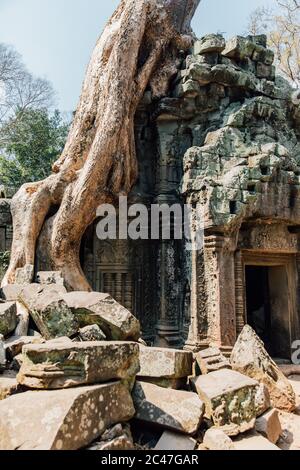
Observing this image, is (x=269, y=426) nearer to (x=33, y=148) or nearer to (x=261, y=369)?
(x=261, y=369)

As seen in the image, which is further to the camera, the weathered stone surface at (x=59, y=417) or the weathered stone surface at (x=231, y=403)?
the weathered stone surface at (x=231, y=403)

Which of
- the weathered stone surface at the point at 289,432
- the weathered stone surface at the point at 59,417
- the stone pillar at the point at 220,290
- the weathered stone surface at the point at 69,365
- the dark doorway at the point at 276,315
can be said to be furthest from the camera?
the dark doorway at the point at 276,315

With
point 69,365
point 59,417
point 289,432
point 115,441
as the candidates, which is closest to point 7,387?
point 69,365

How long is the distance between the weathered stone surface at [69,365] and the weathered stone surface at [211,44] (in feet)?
17.9

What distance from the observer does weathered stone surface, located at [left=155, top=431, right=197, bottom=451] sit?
7.43 ft

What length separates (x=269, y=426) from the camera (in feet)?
8.79

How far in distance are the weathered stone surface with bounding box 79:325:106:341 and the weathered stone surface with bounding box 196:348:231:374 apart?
1.11m

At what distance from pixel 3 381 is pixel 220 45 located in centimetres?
595

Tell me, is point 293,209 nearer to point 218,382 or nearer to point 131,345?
point 218,382

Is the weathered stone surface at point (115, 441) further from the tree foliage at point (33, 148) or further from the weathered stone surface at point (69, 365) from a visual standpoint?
the tree foliage at point (33, 148)

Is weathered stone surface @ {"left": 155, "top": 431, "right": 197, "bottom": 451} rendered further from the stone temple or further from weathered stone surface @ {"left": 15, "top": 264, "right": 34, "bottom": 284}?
weathered stone surface @ {"left": 15, "top": 264, "right": 34, "bottom": 284}

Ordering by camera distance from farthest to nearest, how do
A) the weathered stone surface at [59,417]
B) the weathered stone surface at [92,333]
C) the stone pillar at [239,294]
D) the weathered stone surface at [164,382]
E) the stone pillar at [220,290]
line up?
the stone pillar at [239,294], the stone pillar at [220,290], the weathered stone surface at [92,333], the weathered stone surface at [164,382], the weathered stone surface at [59,417]

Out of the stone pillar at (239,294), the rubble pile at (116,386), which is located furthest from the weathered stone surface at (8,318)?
the stone pillar at (239,294)

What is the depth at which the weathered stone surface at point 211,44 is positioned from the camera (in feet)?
19.8
